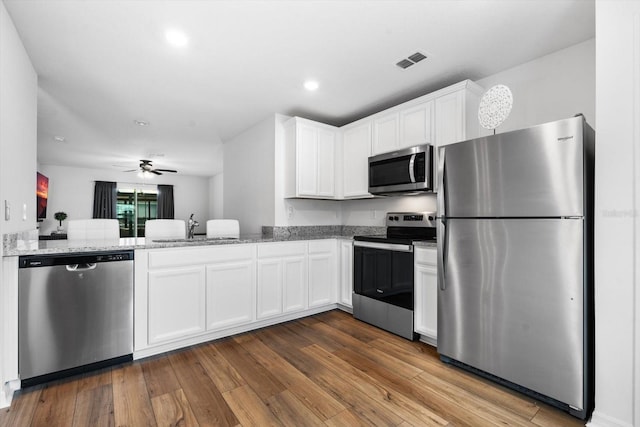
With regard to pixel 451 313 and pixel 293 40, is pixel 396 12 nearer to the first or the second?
pixel 293 40

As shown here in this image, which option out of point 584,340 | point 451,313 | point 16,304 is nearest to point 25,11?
point 16,304

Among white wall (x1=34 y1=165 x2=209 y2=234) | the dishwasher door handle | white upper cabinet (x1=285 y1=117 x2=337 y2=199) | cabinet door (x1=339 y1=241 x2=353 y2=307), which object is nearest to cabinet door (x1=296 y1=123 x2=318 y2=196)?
white upper cabinet (x1=285 y1=117 x2=337 y2=199)

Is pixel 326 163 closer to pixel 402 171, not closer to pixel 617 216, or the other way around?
pixel 402 171

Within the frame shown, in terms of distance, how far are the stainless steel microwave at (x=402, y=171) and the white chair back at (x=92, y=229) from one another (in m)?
2.70

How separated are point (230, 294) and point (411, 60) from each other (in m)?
2.65

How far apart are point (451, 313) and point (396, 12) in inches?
84.1

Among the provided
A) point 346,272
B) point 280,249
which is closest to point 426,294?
point 346,272

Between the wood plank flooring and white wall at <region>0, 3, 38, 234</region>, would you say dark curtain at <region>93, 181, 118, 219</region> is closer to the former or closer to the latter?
white wall at <region>0, 3, 38, 234</region>

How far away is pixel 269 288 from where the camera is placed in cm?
317

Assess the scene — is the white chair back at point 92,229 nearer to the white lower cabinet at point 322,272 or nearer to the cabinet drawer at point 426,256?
the white lower cabinet at point 322,272

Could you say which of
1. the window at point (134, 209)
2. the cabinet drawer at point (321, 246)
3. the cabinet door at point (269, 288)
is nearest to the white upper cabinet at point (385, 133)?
the cabinet drawer at point (321, 246)

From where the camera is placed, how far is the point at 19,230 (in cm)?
223

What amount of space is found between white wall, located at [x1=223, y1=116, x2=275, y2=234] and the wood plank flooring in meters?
1.77

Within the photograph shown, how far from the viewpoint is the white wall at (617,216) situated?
59.9 inches
